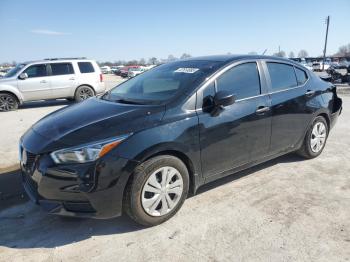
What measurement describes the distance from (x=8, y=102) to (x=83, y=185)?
10.1m

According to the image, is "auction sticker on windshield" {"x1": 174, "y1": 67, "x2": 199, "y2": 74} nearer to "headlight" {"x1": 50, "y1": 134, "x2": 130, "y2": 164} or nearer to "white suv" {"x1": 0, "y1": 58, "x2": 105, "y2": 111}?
"headlight" {"x1": 50, "y1": 134, "x2": 130, "y2": 164}

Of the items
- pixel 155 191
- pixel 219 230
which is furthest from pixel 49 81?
pixel 219 230

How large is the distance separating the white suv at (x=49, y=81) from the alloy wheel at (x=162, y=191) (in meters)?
9.94

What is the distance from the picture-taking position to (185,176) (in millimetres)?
3391

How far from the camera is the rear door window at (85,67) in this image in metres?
12.5

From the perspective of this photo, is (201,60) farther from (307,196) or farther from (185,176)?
(307,196)

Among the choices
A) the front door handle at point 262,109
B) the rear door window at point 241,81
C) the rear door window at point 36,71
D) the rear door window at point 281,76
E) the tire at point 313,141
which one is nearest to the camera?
the rear door window at point 241,81

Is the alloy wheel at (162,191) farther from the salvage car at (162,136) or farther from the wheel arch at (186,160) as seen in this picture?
the wheel arch at (186,160)

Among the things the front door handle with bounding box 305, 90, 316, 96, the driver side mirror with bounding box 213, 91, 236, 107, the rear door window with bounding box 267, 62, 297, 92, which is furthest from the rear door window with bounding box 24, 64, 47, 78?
the driver side mirror with bounding box 213, 91, 236, 107

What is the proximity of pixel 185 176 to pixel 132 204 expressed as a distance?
644 mm

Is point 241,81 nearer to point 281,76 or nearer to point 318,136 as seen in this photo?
point 281,76

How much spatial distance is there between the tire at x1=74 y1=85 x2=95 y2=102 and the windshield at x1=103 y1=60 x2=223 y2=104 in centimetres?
827

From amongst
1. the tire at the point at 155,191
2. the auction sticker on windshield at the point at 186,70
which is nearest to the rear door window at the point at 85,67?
the auction sticker on windshield at the point at 186,70

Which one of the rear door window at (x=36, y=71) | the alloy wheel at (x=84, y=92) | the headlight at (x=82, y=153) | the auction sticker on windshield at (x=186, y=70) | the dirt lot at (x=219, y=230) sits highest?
the auction sticker on windshield at (x=186, y=70)
